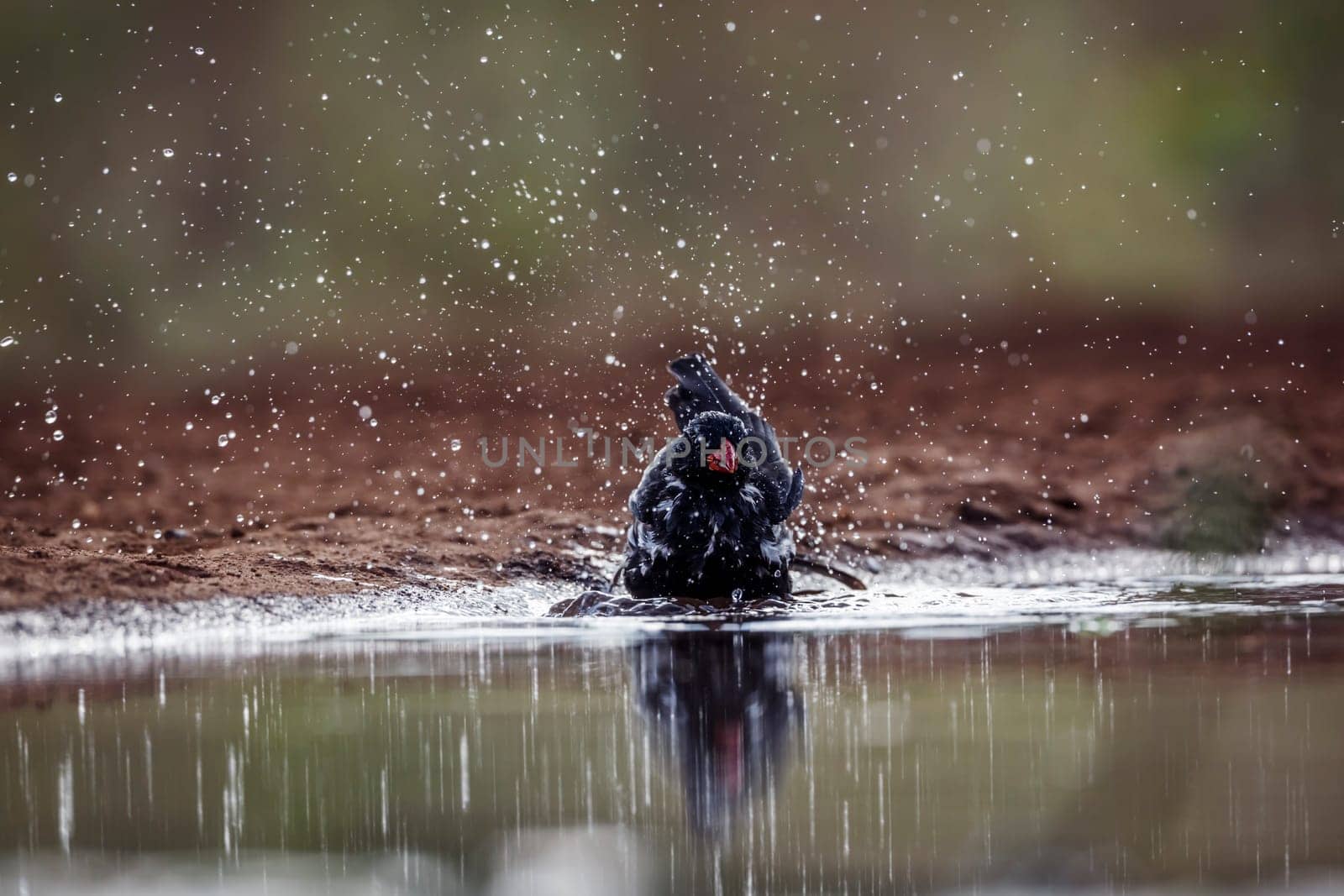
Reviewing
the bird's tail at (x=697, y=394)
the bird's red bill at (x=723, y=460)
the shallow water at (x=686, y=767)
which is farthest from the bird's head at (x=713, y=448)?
the shallow water at (x=686, y=767)

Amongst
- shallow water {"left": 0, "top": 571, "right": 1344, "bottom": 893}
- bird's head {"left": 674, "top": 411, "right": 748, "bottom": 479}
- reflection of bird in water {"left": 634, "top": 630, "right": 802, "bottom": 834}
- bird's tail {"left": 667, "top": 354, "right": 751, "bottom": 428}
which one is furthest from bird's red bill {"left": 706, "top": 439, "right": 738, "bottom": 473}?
shallow water {"left": 0, "top": 571, "right": 1344, "bottom": 893}

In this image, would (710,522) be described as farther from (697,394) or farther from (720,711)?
(720,711)

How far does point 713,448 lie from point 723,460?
18 centimetres

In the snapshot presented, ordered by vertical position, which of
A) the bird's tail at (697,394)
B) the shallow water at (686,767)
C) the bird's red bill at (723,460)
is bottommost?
the shallow water at (686,767)

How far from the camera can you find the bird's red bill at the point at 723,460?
5512mm

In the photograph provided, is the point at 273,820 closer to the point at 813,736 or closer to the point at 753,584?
the point at 813,736

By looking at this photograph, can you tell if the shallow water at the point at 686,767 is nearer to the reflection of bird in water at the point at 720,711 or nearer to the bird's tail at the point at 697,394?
the reflection of bird in water at the point at 720,711

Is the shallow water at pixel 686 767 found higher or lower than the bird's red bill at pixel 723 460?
lower

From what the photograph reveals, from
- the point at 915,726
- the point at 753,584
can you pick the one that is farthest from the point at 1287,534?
the point at 915,726

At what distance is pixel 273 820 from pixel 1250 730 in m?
1.81

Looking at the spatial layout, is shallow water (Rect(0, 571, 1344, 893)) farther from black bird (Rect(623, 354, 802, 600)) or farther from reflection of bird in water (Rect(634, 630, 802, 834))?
black bird (Rect(623, 354, 802, 600))

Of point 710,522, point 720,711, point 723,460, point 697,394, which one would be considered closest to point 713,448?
point 723,460

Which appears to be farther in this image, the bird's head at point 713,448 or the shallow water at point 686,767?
A: the bird's head at point 713,448

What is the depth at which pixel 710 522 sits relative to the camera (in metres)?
5.62
